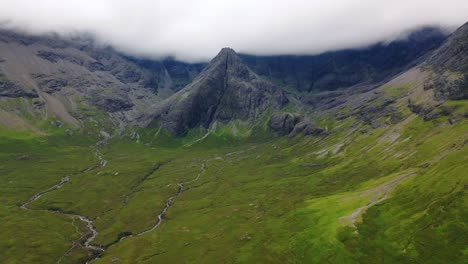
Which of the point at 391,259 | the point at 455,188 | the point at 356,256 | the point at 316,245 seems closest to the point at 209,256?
the point at 316,245

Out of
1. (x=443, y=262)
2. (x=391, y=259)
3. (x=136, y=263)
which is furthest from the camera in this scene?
(x=136, y=263)

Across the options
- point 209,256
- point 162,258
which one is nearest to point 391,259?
point 209,256

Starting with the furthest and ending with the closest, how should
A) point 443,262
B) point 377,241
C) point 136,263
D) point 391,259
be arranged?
point 136,263 < point 377,241 < point 391,259 < point 443,262

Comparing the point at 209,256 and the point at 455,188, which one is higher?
the point at 455,188

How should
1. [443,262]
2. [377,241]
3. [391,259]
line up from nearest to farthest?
1. [443,262]
2. [391,259]
3. [377,241]

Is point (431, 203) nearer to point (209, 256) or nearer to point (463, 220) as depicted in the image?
point (463, 220)

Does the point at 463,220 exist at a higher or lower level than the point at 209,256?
higher

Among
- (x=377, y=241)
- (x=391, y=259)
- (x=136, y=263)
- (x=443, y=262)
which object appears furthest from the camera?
(x=136, y=263)

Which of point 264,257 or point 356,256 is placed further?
point 264,257

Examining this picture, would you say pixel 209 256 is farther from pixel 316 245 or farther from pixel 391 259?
pixel 391 259
